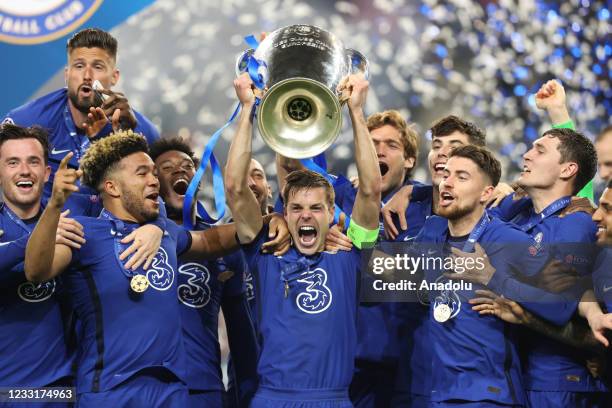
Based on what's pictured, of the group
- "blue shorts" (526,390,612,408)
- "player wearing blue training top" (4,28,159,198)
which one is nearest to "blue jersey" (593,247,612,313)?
"blue shorts" (526,390,612,408)

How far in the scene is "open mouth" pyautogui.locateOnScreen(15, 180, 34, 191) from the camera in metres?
3.72

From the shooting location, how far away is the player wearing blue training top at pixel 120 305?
136 inches

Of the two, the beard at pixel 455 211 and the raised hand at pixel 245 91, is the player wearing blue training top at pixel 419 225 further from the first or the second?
the raised hand at pixel 245 91

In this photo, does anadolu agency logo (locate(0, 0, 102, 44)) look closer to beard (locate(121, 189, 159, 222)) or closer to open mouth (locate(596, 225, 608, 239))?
beard (locate(121, 189, 159, 222))

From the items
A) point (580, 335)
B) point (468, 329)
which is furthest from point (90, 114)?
point (580, 335)

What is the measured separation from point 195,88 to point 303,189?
319cm

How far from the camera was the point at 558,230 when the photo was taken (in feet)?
12.3

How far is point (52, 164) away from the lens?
4.22 metres

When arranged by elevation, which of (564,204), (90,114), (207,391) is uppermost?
(90,114)

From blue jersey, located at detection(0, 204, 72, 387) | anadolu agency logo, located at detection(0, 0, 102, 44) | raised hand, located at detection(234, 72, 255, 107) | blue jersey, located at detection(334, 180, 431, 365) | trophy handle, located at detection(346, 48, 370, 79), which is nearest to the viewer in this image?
raised hand, located at detection(234, 72, 255, 107)

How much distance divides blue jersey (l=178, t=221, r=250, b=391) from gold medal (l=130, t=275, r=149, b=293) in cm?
52

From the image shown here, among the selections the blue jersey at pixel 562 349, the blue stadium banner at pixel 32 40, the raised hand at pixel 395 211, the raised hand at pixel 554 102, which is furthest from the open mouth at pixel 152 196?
the blue stadium banner at pixel 32 40

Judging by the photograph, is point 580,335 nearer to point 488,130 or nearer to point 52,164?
point 52,164

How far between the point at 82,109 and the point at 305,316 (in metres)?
1.55
